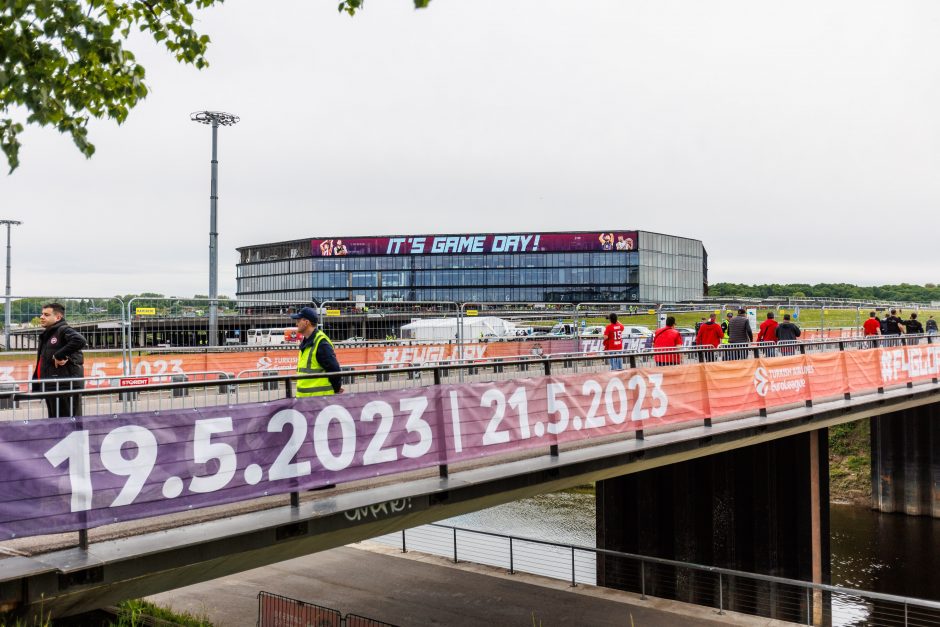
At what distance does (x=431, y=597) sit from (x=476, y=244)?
9158cm

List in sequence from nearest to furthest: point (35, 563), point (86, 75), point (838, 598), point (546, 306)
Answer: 1. point (35, 563)
2. point (86, 75)
3. point (838, 598)
4. point (546, 306)

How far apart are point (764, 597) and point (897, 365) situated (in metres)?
6.26

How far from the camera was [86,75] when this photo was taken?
9.23 meters

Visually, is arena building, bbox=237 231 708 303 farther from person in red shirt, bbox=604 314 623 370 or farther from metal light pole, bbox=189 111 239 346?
person in red shirt, bbox=604 314 623 370

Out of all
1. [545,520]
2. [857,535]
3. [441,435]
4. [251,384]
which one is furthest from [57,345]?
[857,535]

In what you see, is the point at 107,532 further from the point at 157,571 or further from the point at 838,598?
the point at 838,598

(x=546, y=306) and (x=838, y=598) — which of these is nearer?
(x=838, y=598)

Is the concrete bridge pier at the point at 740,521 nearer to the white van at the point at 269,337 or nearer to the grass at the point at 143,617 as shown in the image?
the white van at the point at 269,337

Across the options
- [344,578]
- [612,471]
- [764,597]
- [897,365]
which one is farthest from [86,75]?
[897,365]

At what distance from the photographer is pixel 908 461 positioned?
98.7 ft

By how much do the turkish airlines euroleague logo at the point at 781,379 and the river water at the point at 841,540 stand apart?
8.39 metres

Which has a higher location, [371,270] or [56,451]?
[371,270]

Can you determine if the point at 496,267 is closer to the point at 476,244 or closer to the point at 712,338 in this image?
the point at 476,244

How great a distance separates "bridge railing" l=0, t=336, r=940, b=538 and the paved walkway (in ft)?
12.4
